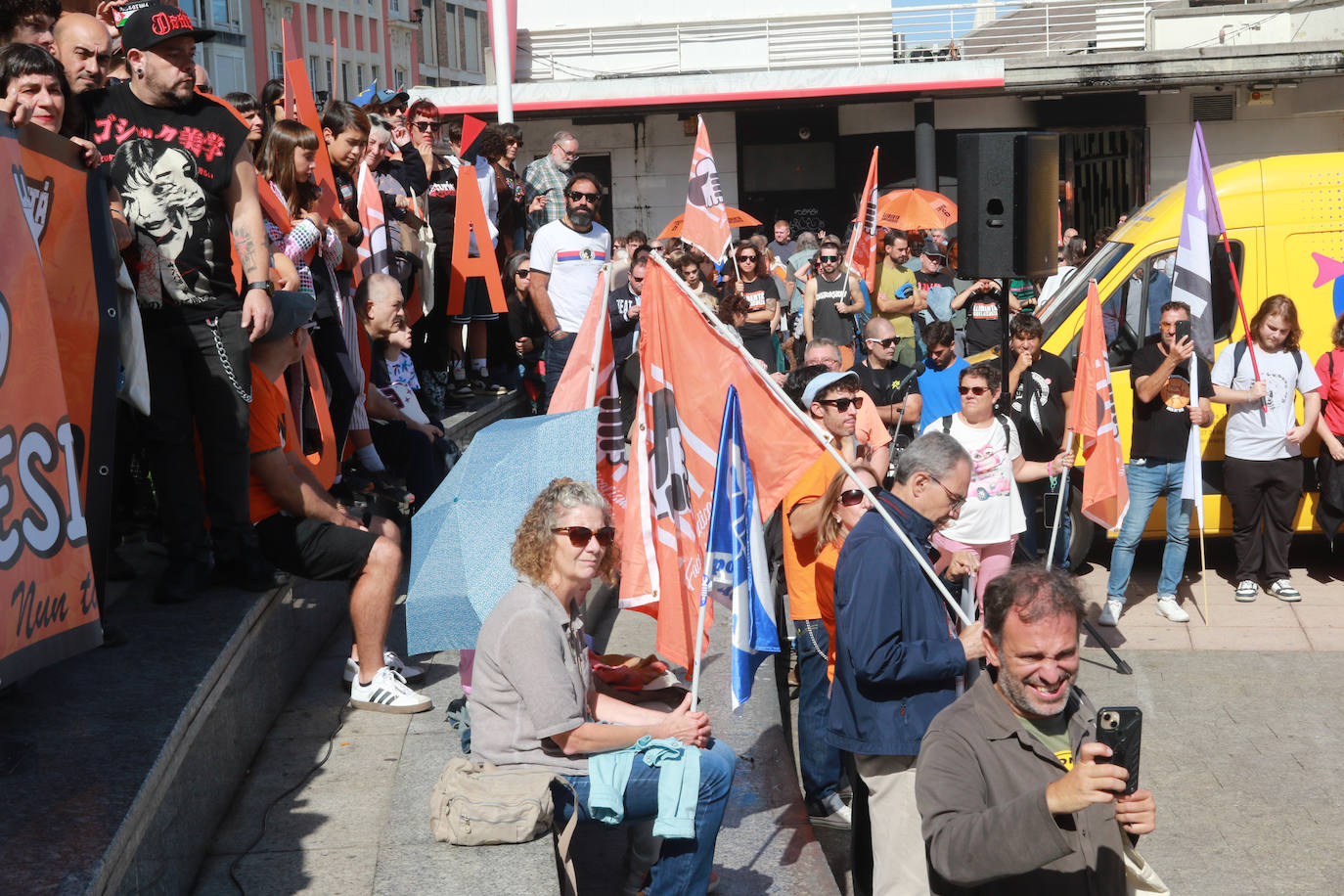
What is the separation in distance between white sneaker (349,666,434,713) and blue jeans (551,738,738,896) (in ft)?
5.56

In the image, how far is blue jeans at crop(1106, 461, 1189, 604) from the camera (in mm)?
9477

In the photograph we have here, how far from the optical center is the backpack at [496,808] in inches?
169

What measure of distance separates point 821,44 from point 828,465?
21.5 m

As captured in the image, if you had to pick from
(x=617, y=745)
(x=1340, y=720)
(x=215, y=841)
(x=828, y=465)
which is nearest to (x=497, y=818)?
(x=617, y=745)

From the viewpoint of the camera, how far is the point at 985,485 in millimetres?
7957

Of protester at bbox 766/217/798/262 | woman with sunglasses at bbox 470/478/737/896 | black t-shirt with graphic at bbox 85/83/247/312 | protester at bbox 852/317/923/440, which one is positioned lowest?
woman with sunglasses at bbox 470/478/737/896

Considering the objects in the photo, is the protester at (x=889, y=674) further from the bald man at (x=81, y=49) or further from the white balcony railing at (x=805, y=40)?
the white balcony railing at (x=805, y=40)

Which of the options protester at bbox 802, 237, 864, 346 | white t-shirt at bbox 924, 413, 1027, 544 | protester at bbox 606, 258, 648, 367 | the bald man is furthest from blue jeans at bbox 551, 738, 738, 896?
protester at bbox 802, 237, 864, 346

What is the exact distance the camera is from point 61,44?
215 inches

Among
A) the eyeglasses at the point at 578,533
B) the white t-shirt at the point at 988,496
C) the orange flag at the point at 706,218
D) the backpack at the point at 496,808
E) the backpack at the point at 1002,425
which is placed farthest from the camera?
the orange flag at the point at 706,218

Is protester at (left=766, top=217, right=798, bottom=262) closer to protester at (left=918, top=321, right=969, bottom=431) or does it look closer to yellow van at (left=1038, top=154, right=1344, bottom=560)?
yellow van at (left=1038, top=154, right=1344, bottom=560)

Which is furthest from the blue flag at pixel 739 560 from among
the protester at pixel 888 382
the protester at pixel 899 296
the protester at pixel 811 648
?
the protester at pixel 899 296

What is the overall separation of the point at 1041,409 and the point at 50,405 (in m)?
7.03

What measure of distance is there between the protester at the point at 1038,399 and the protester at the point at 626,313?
2.94 metres
